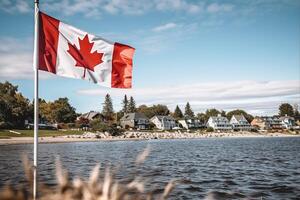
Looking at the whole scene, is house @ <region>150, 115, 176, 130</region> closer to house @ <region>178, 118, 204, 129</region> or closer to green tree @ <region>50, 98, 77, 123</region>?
house @ <region>178, 118, 204, 129</region>

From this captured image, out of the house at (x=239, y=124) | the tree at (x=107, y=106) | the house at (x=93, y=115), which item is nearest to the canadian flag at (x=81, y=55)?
the house at (x=93, y=115)

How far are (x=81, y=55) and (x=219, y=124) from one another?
575ft

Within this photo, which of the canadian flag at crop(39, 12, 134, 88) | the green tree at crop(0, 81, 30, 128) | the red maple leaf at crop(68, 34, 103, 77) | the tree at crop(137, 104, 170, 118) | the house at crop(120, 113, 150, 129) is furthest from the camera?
the tree at crop(137, 104, 170, 118)

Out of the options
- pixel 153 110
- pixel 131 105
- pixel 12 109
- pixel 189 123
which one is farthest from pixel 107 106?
pixel 12 109

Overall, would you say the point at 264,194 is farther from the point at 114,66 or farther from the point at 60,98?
the point at 60,98

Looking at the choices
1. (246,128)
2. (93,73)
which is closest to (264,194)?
(93,73)

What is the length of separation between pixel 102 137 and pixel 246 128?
11548 cm

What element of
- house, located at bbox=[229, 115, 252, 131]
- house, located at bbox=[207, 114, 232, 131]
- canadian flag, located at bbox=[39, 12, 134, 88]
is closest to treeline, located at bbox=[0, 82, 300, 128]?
house, located at bbox=[207, 114, 232, 131]

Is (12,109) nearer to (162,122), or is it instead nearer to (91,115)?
(91,115)

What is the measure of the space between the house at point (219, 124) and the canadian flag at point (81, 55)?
170833 millimetres

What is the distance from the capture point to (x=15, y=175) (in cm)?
2014

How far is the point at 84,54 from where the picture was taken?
990cm

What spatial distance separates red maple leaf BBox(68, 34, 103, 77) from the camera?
9.70 metres

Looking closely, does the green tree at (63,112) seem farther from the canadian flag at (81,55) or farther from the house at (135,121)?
the canadian flag at (81,55)
